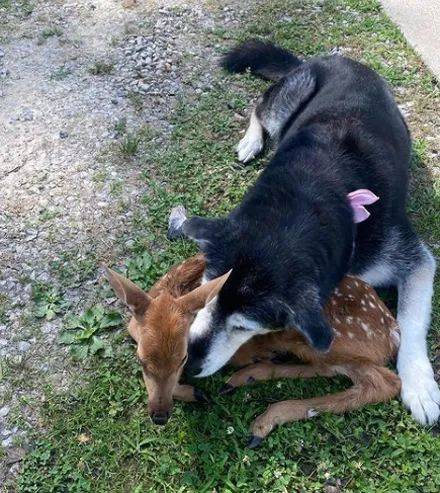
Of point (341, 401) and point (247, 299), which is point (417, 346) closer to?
point (341, 401)

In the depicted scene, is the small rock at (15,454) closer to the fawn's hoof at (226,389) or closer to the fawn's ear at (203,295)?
the fawn's hoof at (226,389)

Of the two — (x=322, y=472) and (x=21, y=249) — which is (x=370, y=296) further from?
(x=21, y=249)

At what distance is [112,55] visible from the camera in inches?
230

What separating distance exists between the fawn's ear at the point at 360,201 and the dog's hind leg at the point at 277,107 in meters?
1.51

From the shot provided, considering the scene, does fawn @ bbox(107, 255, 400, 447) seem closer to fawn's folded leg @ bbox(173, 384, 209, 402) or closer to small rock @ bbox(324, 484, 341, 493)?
fawn's folded leg @ bbox(173, 384, 209, 402)

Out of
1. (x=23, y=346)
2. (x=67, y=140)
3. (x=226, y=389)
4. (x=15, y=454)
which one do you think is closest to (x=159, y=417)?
(x=226, y=389)

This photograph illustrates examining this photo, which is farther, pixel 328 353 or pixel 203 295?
pixel 328 353

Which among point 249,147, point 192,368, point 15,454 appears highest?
point 249,147

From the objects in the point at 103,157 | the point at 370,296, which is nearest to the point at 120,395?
the point at 370,296

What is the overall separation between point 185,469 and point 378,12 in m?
5.15

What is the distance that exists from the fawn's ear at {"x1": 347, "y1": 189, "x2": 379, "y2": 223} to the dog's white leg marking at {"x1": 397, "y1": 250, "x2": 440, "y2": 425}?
2.23ft

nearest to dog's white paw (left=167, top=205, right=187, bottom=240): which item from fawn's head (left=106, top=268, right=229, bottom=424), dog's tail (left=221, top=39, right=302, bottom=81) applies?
fawn's head (left=106, top=268, right=229, bottom=424)

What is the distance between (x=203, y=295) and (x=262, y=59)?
10.3 ft

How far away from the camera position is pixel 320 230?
349 cm
